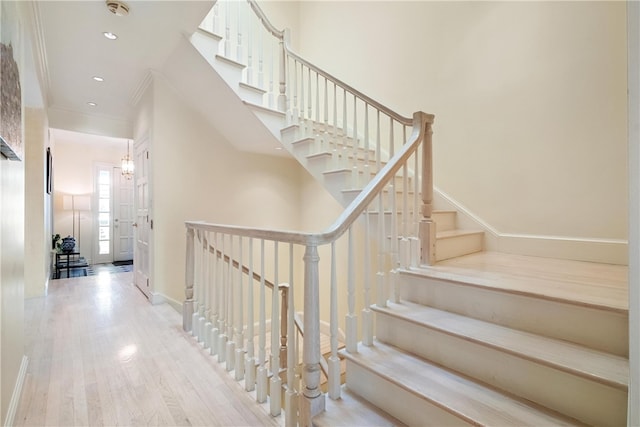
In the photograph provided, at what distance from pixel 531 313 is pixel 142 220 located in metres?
4.17

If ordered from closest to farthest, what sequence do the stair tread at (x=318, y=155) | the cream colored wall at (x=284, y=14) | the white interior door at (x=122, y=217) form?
the stair tread at (x=318, y=155) → the cream colored wall at (x=284, y=14) → the white interior door at (x=122, y=217)

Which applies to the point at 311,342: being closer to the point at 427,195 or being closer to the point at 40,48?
the point at 427,195

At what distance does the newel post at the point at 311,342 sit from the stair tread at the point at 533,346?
0.49m

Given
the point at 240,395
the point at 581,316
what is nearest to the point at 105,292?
the point at 240,395

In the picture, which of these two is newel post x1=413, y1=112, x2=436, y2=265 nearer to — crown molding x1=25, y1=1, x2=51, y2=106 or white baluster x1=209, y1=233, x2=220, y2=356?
white baluster x1=209, y1=233, x2=220, y2=356

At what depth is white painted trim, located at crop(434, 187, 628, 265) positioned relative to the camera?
2021 mm

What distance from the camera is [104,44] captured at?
2846 millimetres

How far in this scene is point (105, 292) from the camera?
3914 millimetres

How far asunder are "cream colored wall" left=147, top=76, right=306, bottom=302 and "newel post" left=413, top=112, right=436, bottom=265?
222cm

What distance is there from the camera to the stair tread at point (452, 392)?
108 cm

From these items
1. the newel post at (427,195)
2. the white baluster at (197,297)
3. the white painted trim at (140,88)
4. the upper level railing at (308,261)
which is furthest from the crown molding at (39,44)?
the newel post at (427,195)

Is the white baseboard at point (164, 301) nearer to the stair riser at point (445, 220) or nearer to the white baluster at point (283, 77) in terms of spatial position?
the white baluster at point (283, 77)

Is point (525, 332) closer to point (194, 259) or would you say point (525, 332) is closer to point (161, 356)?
point (161, 356)

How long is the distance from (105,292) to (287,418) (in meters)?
3.61
